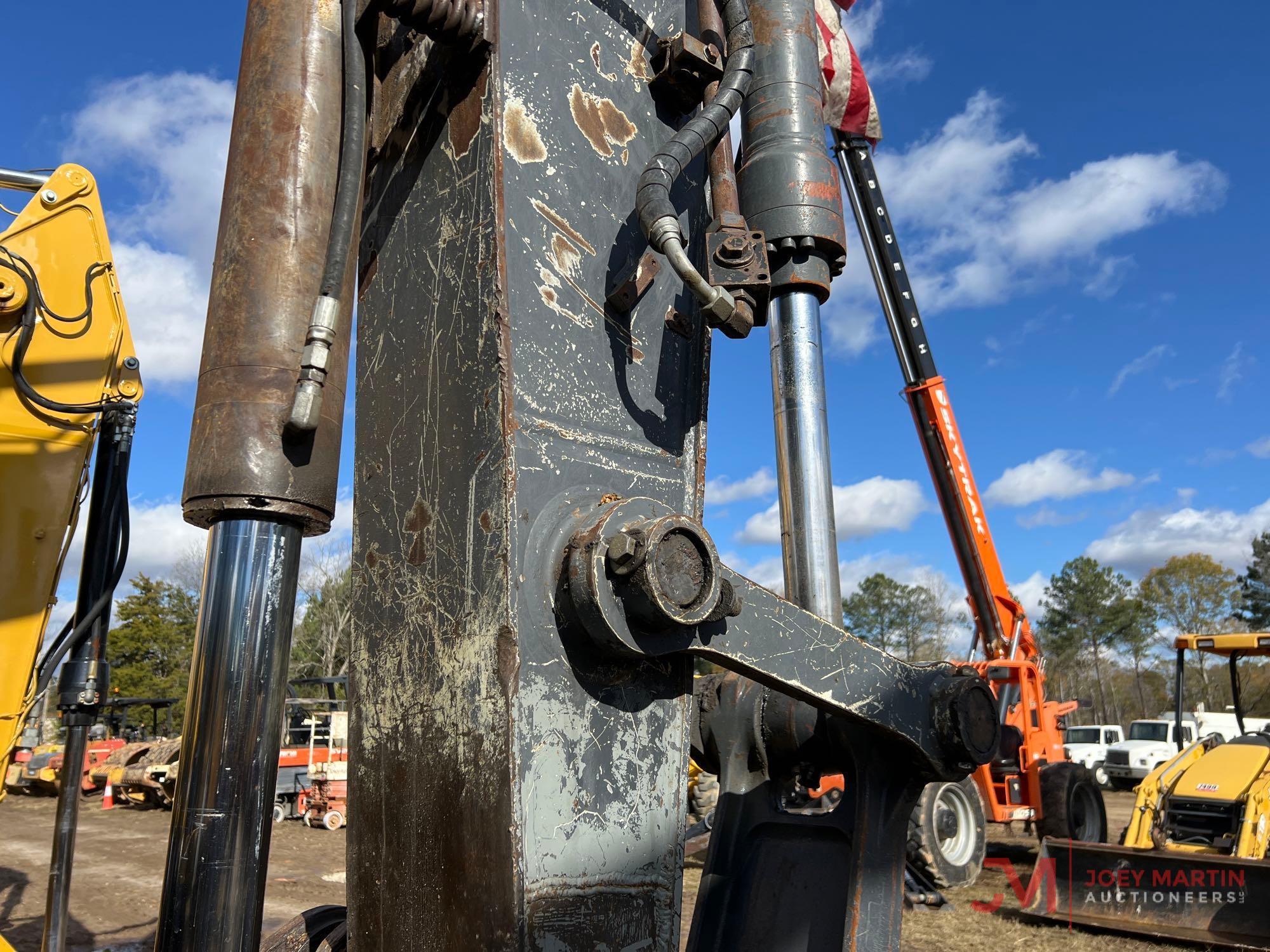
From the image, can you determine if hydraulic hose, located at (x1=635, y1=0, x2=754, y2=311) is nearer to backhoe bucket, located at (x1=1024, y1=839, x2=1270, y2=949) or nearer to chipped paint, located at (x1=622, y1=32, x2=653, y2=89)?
chipped paint, located at (x1=622, y1=32, x2=653, y2=89)

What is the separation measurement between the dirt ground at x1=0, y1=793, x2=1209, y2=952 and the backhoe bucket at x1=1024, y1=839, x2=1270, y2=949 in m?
0.22

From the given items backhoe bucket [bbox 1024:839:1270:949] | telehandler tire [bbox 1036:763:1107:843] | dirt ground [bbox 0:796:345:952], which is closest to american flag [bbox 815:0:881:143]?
dirt ground [bbox 0:796:345:952]

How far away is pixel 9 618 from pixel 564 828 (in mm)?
3893

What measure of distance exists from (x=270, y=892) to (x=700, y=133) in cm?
888

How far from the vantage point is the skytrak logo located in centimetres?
1038

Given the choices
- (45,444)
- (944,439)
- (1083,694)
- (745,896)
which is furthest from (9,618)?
(1083,694)

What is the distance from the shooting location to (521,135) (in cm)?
172

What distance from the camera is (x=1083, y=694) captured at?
53406mm

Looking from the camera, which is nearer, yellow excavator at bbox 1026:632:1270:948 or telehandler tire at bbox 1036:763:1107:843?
yellow excavator at bbox 1026:632:1270:948

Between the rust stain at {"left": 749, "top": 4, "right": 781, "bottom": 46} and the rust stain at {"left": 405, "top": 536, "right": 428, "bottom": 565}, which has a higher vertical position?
the rust stain at {"left": 749, "top": 4, "right": 781, "bottom": 46}

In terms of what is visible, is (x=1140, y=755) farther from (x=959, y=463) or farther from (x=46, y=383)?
(x=46, y=383)

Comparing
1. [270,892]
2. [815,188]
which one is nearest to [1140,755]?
[270,892]

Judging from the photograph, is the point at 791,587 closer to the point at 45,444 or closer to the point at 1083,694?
the point at 45,444

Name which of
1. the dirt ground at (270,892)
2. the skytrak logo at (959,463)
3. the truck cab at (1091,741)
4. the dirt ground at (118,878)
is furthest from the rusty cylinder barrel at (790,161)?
the truck cab at (1091,741)
